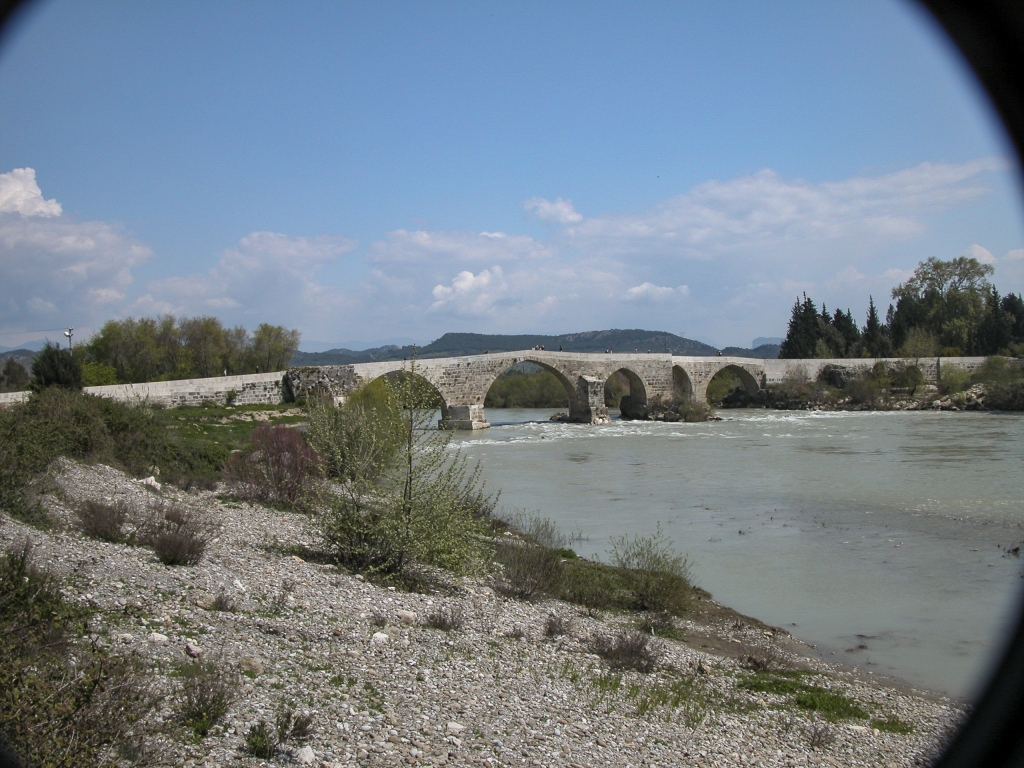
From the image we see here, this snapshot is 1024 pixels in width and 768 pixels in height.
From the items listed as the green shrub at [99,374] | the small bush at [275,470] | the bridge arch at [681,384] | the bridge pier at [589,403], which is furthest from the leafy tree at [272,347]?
the small bush at [275,470]

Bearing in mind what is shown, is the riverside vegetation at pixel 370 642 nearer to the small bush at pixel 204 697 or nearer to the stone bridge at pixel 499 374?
the small bush at pixel 204 697

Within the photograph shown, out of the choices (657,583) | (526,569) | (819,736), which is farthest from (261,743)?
(657,583)

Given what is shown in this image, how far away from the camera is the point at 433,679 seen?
4988 mm

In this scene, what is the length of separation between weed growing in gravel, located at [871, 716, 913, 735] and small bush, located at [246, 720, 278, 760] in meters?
3.94

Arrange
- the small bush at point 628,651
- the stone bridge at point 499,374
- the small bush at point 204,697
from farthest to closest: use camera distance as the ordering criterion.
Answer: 1. the stone bridge at point 499,374
2. the small bush at point 628,651
3. the small bush at point 204,697

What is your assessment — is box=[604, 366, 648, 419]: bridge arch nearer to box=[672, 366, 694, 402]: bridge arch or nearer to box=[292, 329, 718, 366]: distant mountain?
box=[672, 366, 694, 402]: bridge arch

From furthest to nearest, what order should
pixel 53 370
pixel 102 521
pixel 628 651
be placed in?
pixel 53 370, pixel 102 521, pixel 628 651

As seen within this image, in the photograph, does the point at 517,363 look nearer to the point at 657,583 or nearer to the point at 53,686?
the point at 657,583

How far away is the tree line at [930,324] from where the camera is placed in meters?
51.3

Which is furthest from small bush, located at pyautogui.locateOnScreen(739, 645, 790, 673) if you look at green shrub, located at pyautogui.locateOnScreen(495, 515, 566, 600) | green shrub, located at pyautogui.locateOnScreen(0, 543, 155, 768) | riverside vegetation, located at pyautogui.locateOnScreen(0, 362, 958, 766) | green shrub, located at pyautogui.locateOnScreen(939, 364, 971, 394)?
green shrub, located at pyautogui.locateOnScreen(939, 364, 971, 394)

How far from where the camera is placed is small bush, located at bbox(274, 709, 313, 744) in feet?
12.2

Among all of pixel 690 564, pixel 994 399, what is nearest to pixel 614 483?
pixel 690 564

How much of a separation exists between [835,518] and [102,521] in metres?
11.1

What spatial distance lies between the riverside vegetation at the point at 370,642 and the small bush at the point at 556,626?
0.02 meters
